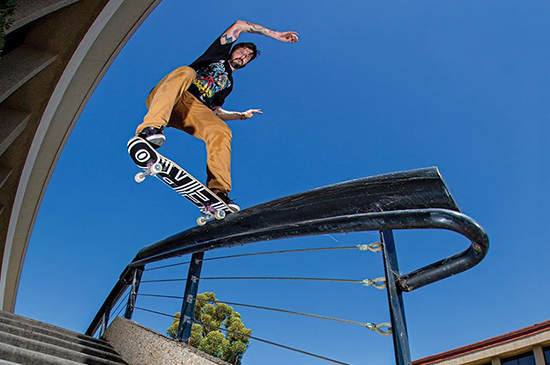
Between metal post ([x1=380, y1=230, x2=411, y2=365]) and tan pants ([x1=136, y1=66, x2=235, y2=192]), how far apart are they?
2.58m

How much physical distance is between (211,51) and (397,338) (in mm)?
3869

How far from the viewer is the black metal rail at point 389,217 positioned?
4.44 ft

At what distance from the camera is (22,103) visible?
23.9 feet

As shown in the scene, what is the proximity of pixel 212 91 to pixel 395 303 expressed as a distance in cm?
360

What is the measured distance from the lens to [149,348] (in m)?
2.58

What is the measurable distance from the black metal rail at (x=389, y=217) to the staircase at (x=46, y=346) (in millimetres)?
1241

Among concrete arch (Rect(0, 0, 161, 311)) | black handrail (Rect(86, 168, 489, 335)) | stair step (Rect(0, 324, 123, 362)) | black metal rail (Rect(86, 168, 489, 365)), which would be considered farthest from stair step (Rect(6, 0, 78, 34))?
black metal rail (Rect(86, 168, 489, 365))

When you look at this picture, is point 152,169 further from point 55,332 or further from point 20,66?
point 20,66

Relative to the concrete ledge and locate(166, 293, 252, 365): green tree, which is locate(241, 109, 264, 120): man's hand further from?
locate(166, 293, 252, 365): green tree

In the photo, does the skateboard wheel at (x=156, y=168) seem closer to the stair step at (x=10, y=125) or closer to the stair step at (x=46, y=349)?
the stair step at (x=46, y=349)

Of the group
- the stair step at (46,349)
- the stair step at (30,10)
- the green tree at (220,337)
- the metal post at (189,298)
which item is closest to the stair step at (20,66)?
the stair step at (30,10)

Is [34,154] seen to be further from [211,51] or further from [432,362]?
[432,362]

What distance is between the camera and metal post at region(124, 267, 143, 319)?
3.79 m

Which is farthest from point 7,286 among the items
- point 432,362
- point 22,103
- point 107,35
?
point 432,362
